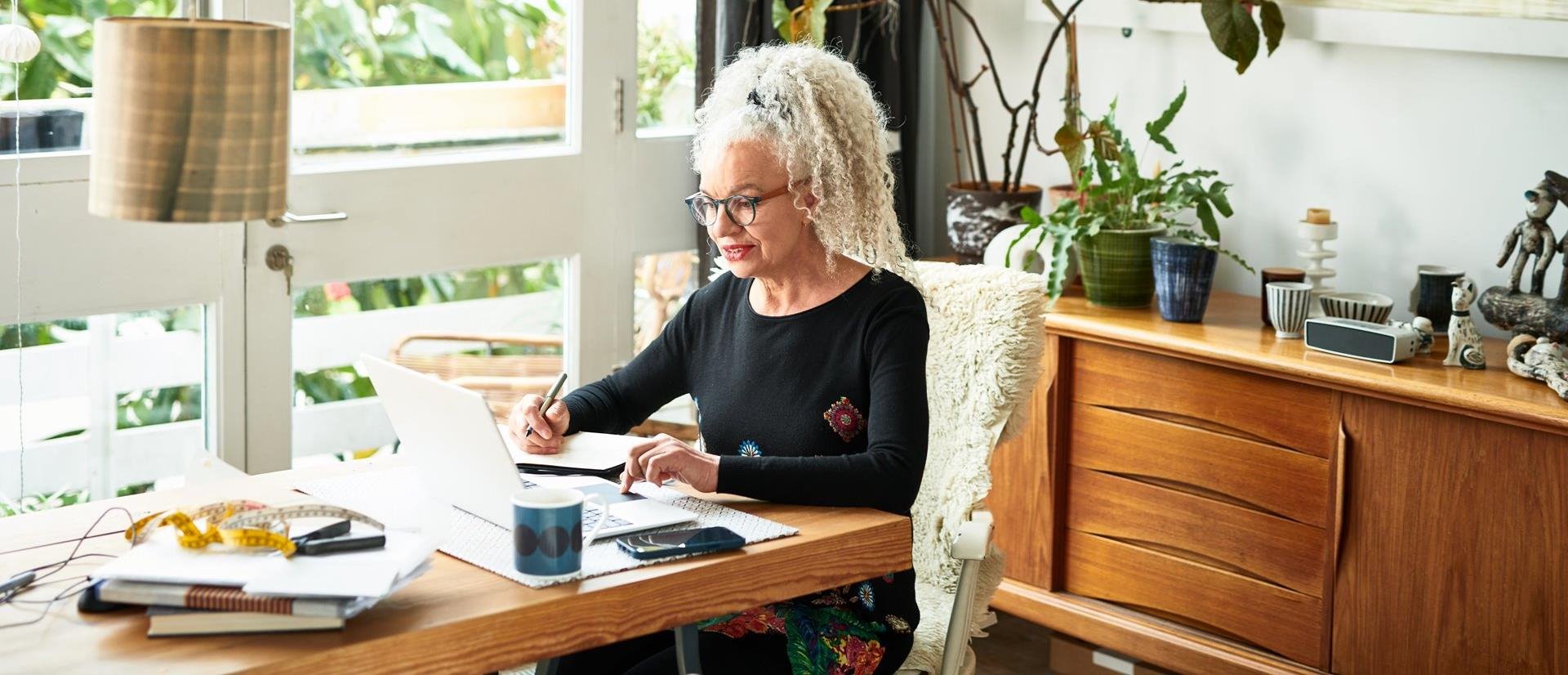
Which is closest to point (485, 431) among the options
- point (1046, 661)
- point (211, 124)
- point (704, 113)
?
point (211, 124)

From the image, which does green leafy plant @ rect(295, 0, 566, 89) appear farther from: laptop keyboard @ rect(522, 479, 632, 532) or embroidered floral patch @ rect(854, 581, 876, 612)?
embroidered floral patch @ rect(854, 581, 876, 612)

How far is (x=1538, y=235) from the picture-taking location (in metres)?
2.56

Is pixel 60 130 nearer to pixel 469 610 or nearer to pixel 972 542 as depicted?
pixel 469 610

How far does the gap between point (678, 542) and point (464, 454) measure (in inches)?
10.4

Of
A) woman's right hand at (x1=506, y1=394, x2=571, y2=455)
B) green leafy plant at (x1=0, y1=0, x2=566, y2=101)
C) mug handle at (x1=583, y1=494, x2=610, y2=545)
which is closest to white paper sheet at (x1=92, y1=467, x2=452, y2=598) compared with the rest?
mug handle at (x1=583, y1=494, x2=610, y2=545)

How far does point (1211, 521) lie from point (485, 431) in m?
1.55

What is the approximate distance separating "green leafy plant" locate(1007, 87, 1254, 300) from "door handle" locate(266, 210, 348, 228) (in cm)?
127

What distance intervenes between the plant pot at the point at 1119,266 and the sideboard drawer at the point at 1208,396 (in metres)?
0.14

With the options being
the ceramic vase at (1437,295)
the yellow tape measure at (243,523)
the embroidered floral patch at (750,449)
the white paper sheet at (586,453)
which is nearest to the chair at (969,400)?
the embroidered floral patch at (750,449)

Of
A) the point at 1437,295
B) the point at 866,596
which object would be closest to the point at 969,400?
the point at 866,596

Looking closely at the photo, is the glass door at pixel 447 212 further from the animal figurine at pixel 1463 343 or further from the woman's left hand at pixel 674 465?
the animal figurine at pixel 1463 343

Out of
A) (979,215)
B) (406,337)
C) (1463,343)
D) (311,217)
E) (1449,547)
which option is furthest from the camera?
(979,215)

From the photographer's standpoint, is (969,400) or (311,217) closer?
(969,400)

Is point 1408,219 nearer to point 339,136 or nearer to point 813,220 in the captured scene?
point 813,220
